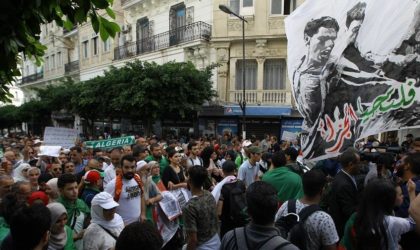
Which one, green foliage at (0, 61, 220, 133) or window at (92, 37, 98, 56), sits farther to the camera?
window at (92, 37, 98, 56)

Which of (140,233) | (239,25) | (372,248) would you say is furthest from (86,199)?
(239,25)

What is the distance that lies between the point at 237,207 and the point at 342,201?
3.68 ft

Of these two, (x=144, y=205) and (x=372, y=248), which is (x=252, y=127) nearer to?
(x=144, y=205)

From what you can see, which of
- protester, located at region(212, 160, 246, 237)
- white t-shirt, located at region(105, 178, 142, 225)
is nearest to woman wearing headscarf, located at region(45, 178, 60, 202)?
white t-shirt, located at region(105, 178, 142, 225)

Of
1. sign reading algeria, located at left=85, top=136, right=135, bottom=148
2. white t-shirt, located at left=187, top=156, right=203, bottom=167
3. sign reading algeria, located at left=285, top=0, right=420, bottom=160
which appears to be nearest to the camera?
sign reading algeria, located at left=285, top=0, right=420, bottom=160

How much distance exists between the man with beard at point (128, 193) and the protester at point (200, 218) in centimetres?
103

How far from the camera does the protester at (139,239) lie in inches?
76.4

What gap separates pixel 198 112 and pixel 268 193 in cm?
1592

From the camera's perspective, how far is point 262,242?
7.54 feet

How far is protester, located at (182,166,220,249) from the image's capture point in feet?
11.3

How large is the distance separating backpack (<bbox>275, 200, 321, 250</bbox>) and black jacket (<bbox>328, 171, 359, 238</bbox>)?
87 centimetres

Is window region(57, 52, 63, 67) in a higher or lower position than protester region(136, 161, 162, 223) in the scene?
higher

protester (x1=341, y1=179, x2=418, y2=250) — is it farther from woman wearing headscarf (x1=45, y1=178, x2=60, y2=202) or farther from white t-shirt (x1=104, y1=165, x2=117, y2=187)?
white t-shirt (x1=104, y1=165, x2=117, y2=187)

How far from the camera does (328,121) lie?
410 centimetres
